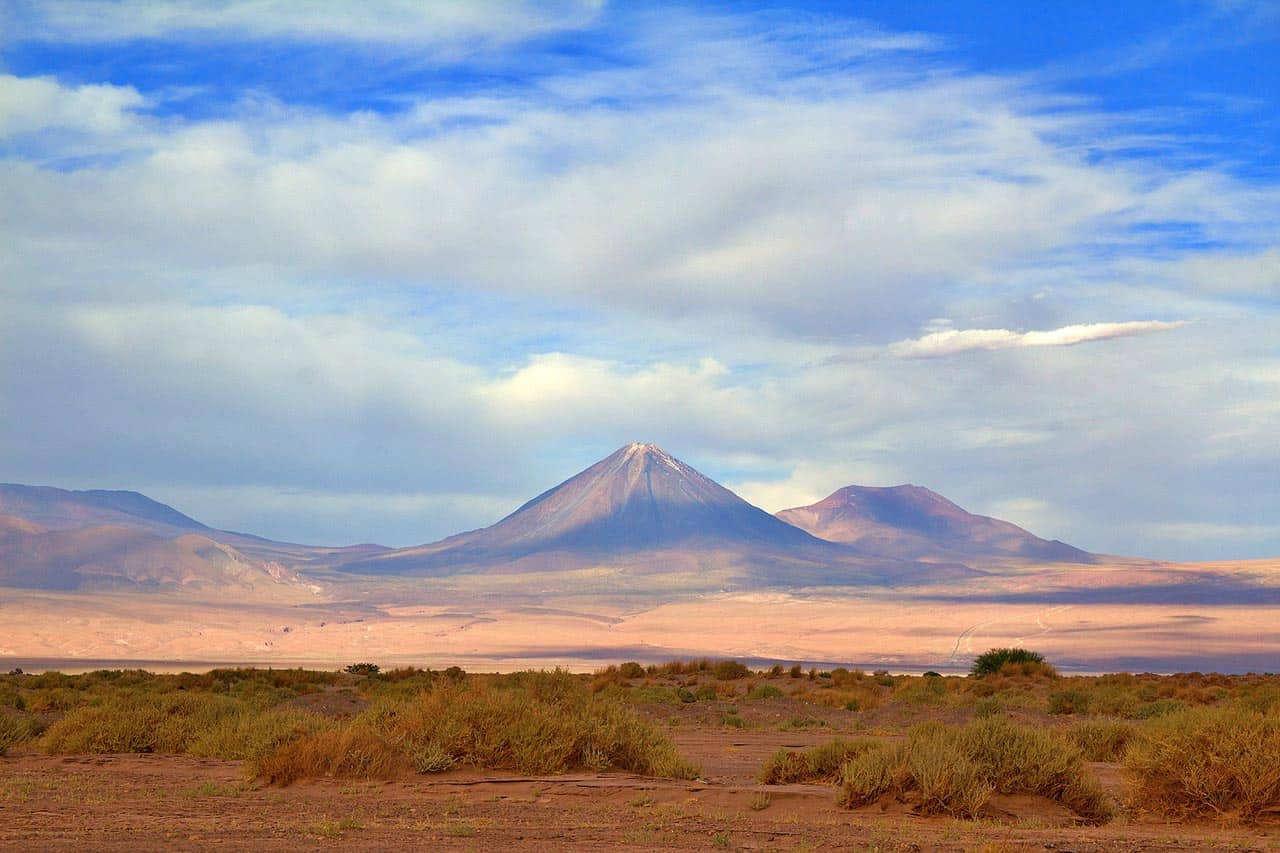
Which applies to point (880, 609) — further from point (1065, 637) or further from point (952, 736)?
point (952, 736)

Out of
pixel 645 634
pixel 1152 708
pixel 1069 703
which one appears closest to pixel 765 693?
pixel 1069 703

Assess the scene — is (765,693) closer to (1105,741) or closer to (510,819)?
(1105,741)

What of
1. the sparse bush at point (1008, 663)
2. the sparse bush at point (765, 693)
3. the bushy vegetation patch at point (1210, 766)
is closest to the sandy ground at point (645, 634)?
the sparse bush at point (1008, 663)

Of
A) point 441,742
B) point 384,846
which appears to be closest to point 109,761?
point 441,742

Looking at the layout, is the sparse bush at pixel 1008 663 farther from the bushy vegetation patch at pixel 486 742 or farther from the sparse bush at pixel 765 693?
the bushy vegetation patch at pixel 486 742

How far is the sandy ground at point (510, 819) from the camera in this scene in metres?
14.7

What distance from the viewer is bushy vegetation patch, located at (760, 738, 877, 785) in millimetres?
20281

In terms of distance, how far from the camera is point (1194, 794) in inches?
669

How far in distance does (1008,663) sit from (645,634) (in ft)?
395

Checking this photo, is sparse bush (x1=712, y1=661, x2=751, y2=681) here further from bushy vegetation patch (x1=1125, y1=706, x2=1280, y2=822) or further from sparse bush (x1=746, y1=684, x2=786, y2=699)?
bushy vegetation patch (x1=1125, y1=706, x2=1280, y2=822)

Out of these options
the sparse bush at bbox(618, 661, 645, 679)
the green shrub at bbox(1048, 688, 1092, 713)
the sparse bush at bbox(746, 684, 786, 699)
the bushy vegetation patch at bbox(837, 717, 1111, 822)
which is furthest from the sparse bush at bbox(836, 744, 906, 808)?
the sparse bush at bbox(618, 661, 645, 679)

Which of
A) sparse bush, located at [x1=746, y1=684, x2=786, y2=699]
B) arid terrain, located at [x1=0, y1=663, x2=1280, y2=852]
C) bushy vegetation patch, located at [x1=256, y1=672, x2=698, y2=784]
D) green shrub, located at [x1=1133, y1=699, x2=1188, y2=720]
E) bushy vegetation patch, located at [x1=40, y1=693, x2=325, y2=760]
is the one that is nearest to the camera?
arid terrain, located at [x1=0, y1=663, x2=1280, y2=852]

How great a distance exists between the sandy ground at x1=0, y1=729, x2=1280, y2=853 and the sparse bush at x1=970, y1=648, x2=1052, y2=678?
3485 centimetres

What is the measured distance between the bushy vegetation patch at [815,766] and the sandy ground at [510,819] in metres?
0.40
